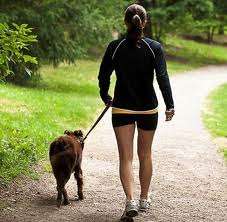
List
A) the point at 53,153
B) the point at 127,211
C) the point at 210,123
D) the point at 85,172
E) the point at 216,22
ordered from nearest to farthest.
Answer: the point at 127,211 < the point at 53,153 < the point at 85,172 < the point at 210,123 < the point at 216,22

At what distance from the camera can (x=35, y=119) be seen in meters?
13.0

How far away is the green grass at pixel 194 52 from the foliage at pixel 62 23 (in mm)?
14821

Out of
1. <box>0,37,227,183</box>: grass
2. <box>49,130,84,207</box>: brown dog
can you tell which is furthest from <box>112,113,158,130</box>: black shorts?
<box>0,37,227,183</box>: grass

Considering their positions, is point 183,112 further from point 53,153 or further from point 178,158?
point 53,153

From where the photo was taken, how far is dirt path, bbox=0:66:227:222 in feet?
23.5

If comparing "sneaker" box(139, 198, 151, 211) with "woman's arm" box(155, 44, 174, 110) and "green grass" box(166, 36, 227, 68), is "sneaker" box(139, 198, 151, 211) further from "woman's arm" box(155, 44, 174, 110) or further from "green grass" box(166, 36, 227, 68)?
"green grass" box(166, 36, 227, 68)

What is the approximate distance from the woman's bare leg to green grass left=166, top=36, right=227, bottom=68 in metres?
29.2

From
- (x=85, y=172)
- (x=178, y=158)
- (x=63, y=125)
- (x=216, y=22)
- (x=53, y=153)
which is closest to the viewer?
(x=53, y=153)

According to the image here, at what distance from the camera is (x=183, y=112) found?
59.6ft

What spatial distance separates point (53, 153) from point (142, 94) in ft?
4.29

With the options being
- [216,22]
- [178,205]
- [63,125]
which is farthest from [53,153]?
[216,22]

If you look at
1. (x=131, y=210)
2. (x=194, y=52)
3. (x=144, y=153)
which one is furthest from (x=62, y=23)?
(x=194, y=52)

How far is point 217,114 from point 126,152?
11475 mm

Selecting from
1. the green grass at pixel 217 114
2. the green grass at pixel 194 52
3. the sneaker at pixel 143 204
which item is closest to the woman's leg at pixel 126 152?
the sneaker at pixel 143 204
